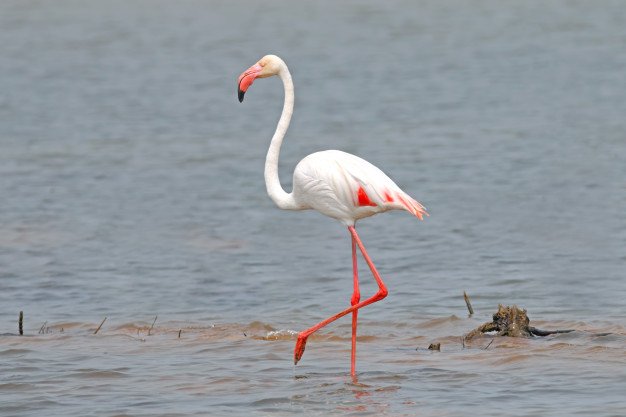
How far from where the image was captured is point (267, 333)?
10062mm

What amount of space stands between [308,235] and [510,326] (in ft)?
15.7

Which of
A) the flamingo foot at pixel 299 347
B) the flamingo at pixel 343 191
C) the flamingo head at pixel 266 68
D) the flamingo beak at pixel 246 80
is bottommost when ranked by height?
the flamingo foot at pixel 299 347

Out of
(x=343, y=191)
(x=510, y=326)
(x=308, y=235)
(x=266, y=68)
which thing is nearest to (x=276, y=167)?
(x=343, y=191)

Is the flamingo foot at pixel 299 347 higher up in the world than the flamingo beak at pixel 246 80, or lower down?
lower down

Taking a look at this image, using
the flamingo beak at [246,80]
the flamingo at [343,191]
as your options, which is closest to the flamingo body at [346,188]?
the flamingo at [343,191]

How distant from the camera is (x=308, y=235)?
45.4ft

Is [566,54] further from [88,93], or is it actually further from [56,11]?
[56,11]

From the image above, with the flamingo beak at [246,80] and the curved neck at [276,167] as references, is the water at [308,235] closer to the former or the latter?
the curved neck at [276,167]

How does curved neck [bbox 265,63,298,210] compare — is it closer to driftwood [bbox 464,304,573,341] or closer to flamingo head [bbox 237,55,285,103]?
flamingo head [bbox 237,55,285,103]

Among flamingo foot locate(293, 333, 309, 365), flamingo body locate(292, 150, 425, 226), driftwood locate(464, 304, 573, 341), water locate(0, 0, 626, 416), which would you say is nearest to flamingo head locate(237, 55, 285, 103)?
flamingo body locate(292, 150, 425, 226)

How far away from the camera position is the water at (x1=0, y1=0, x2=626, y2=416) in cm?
843

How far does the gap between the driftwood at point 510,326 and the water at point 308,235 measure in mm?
152

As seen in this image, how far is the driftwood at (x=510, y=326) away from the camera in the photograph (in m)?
9.32

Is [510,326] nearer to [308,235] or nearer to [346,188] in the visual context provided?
[346,188]
